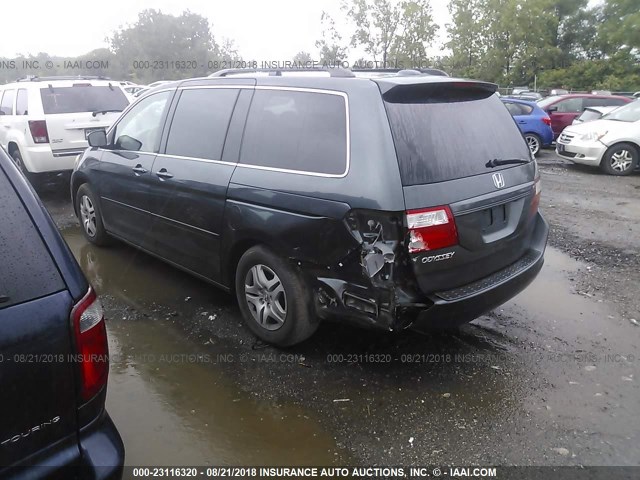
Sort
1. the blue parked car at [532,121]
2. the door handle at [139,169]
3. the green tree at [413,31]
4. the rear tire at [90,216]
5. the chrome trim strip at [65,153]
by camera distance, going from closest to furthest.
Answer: the door handle at [139,169]
the rear tire at [90,216]
the chrome trim strip at [65,153]
the blue parked car at [532,121]
the green tree at [413,31]

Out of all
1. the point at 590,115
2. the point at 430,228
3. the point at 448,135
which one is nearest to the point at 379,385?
the point at 430,228

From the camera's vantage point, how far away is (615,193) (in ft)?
29.1

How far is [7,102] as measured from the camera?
28.7 feet

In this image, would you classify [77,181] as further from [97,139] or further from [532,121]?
[532,121]

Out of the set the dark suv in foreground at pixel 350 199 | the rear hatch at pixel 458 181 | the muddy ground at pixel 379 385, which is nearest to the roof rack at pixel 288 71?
the dark suv in foreground at pixel 350 199

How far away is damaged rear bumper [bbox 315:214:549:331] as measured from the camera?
9.53ft

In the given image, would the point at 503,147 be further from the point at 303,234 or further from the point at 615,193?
the point at 615,193

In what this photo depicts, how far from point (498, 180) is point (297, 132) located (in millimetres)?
1370

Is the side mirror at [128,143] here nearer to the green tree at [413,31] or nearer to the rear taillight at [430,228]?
the rear taillight at [430,228]

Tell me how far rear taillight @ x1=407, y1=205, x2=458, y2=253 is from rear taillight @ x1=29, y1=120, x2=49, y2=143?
6.91m

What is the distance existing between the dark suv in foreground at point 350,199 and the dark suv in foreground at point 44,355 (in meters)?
1.53

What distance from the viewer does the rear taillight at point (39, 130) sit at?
764 cm

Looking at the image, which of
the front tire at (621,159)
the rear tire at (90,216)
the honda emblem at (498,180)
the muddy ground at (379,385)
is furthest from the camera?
the front tire at (621,159)

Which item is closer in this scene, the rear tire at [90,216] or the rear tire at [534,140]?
the rear tire at [90,216]
